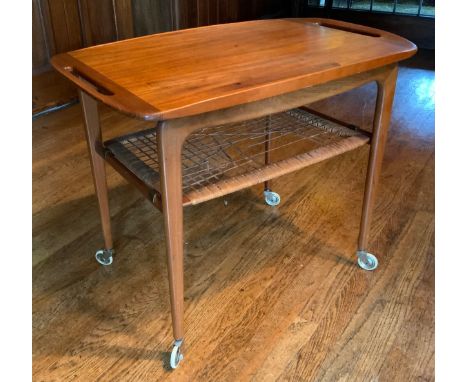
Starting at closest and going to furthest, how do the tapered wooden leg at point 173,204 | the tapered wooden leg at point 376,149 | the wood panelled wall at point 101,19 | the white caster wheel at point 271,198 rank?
the tapered wooden leg at point 173,204 → the tapered wooden leg at point 376,149 → the white caster wheel at point 271,198 → the wood panelled wall at point 101,19

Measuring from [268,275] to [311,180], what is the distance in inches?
20.9

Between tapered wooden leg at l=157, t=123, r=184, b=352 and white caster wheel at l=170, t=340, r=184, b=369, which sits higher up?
tapered wooden leg at l=157, t=123, r=184, b=352

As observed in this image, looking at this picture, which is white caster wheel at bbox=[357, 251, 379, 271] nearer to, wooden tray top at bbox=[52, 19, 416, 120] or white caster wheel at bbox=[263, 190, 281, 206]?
white caster wheel at bbox=[263, 190, 281, 206]

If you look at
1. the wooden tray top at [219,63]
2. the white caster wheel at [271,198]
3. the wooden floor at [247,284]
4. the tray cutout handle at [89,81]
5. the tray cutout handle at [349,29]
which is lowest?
the wooden floor at [247,284]

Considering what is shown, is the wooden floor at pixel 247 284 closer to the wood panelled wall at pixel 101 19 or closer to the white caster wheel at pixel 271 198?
the white caster wheel at pixel 271 198

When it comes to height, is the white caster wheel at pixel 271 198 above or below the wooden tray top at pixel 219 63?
below

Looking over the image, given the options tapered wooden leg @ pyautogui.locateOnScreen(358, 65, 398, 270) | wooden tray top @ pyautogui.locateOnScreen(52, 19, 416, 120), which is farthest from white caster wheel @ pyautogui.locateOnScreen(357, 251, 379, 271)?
wooden tray top @ pyautogui.locateOnScreen(52, 19, 416, 120)

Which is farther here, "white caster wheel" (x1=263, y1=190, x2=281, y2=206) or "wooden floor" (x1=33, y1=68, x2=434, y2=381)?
"white caster wheel" (x1=263, y1=190, x2=281, y2=206)

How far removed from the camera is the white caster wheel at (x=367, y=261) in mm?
1222

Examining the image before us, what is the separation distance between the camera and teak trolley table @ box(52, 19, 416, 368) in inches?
30.0

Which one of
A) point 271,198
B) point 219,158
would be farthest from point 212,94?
point 271,198

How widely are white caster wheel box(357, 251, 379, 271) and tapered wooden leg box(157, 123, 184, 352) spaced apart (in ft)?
1.75

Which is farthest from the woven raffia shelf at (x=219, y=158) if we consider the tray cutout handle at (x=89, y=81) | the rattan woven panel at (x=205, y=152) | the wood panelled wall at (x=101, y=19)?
the wood panelled wall at (x=101, y=19)

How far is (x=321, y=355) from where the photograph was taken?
978 mm
